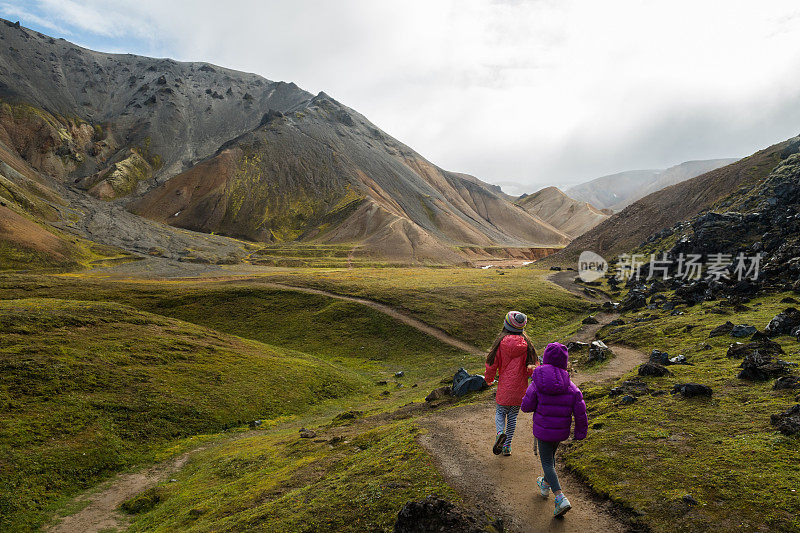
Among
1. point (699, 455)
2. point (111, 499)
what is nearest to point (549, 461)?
point (699, 455)

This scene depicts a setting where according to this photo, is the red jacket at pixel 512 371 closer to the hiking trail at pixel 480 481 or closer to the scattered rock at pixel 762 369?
the hiking trail at pixel 480 481

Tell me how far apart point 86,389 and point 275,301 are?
43953 millimetres

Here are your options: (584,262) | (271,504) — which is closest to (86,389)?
(271,504)

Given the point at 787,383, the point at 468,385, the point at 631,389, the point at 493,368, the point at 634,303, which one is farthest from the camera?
the point at 634,303

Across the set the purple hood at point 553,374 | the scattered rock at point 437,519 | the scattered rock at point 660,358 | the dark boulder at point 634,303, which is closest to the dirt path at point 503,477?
the scattered rock at point 437,519

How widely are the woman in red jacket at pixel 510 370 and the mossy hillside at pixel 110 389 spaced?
23892 mm

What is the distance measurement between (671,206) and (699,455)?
420 feet

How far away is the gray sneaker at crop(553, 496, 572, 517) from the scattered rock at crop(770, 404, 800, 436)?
8858 mm

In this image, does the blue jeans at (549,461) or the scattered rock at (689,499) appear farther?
the blue jeans at (549,461)

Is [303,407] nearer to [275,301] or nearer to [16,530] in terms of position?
[16,530]

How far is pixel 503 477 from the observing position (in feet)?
45.7

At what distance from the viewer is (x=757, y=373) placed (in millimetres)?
19984

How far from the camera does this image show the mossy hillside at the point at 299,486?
42.3ft

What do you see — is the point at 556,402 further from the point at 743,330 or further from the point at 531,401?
the point at 743,330
